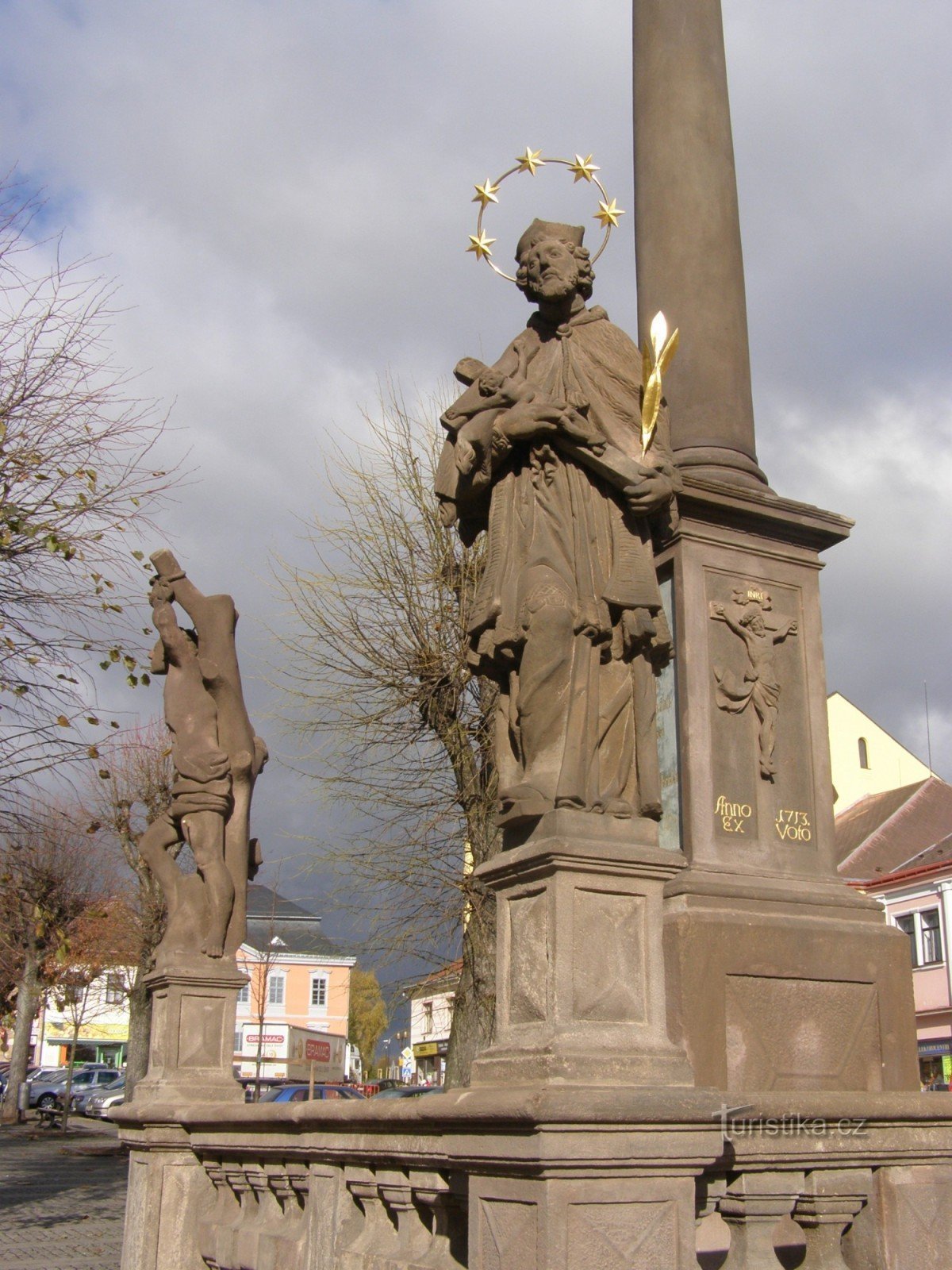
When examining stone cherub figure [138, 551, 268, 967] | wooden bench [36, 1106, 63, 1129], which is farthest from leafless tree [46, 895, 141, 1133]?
stone cherub figure [138, 551, 268, 967]

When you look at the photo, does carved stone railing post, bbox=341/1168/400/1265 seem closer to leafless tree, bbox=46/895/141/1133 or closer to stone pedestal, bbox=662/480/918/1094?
stone pedestal, bbox=662/480/918/1094

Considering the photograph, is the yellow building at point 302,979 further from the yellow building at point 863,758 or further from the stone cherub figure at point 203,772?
the stone cherub figure at point 203,772

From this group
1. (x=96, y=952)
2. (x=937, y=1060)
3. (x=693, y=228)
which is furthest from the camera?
(x=96, y=952)

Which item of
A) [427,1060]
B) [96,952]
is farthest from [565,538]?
[427,1060]

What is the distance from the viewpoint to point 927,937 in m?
35.0

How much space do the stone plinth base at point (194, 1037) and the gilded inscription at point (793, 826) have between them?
3.30 meters

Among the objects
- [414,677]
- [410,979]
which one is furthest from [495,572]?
[410,979]

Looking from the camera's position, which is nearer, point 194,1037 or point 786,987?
point 786,987

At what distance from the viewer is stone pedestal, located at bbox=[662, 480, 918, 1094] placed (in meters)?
6.30

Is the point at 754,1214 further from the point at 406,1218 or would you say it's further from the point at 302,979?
the point at 302,979

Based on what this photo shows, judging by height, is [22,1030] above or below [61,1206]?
above

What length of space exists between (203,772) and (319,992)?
70.4m

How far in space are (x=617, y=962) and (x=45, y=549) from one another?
699 centimetres

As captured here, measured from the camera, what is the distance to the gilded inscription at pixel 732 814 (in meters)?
6.98
